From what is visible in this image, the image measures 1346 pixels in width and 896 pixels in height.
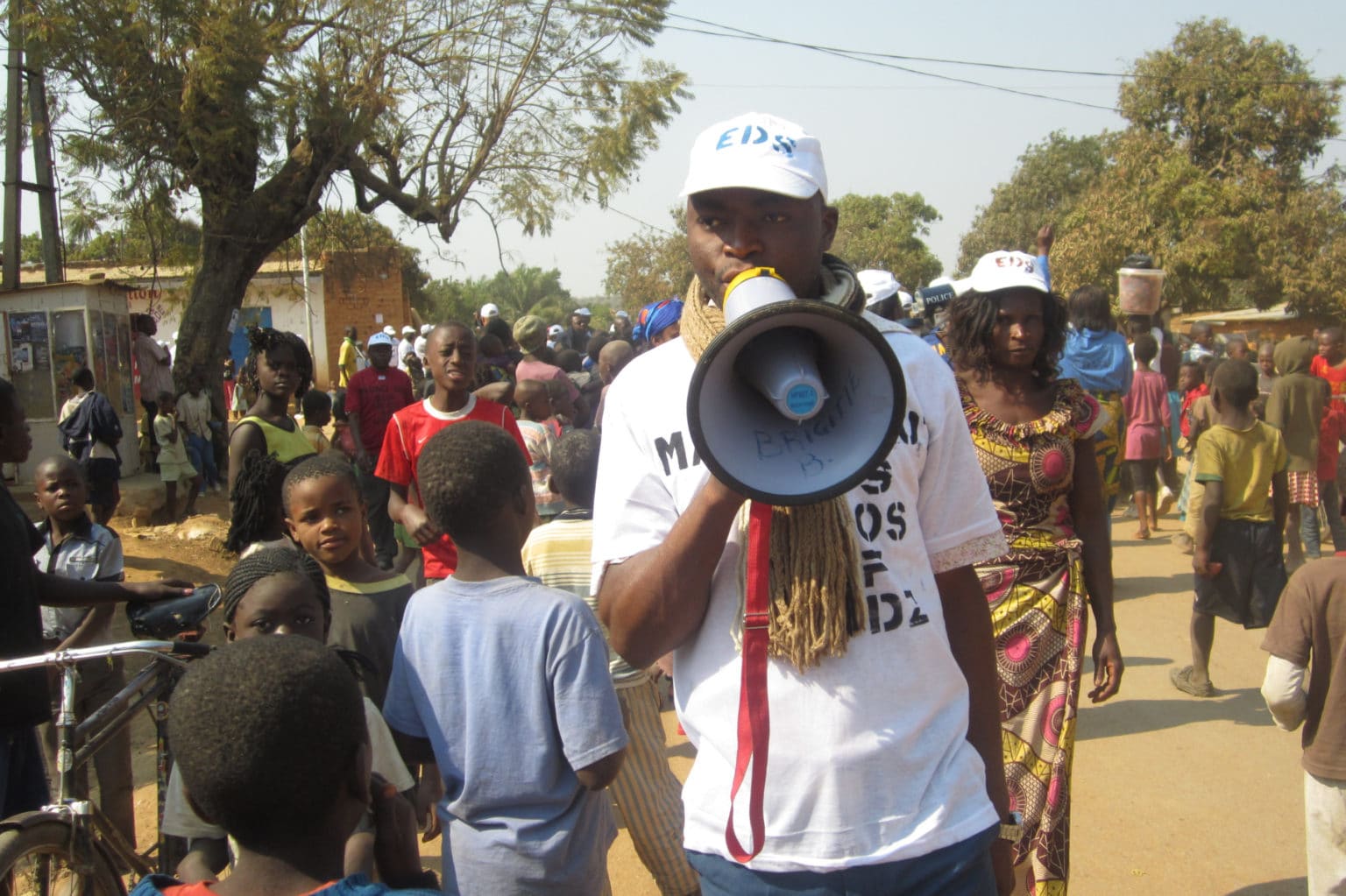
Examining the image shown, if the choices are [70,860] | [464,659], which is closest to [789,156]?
[464,659]

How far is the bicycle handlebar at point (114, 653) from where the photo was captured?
9.16ft

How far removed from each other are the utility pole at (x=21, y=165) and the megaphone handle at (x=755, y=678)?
12.0 m

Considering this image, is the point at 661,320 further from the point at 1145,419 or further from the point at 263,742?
the point at 263,742

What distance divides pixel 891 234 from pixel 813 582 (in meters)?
48.6

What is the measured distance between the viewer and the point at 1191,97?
27.7 meters

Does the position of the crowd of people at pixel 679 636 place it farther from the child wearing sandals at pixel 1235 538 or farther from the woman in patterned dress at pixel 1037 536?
the child wearing sandals at pixel 1235 538

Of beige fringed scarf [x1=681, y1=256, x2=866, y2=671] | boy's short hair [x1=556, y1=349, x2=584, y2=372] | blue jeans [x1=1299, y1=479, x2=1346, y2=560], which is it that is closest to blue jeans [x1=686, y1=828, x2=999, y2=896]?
beige fringed scarf [x1=681, y1=256, x2=866, y2=671]

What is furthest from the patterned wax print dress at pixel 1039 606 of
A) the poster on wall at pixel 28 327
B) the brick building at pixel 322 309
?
the brick building at pixel 322 309

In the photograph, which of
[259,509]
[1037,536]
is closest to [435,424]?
[259,509]

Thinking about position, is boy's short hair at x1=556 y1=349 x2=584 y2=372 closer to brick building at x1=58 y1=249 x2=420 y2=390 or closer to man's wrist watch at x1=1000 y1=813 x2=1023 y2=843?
man's wrist watch at x1=1000 y1=813 x2=1023 y2=843

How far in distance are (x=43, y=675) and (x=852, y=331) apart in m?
2.75

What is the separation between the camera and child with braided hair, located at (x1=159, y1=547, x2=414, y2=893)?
6.89ft

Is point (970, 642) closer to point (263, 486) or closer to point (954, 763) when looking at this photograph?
point (954, 763)

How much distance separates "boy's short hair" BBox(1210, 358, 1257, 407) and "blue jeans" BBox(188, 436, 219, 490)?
9.75 meters
